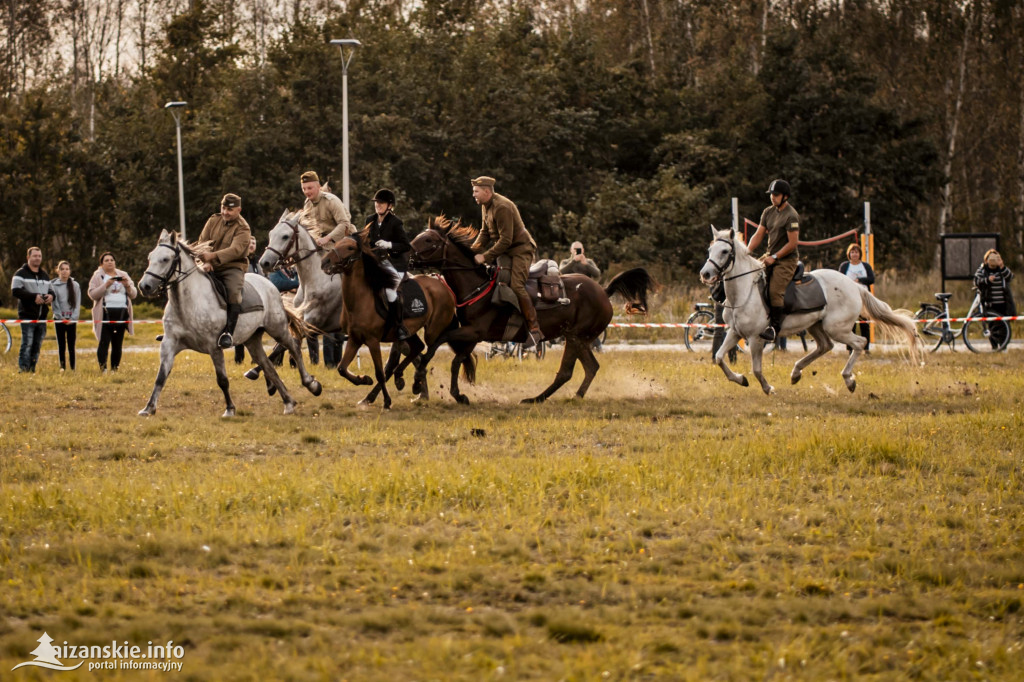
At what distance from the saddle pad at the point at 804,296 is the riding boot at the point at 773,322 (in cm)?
10

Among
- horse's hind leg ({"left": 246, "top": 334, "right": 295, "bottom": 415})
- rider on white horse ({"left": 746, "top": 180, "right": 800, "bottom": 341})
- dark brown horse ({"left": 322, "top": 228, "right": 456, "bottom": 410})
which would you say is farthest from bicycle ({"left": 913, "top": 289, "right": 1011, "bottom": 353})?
horse's hind leg ({"left": 246, "top": 334, "right": 295, "bottom": 415})

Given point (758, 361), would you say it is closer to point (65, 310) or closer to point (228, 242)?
point (228, 242)

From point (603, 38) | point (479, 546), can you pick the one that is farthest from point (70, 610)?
point (603, 38)

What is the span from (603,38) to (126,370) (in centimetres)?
3381

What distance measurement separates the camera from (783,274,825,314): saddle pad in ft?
49.7

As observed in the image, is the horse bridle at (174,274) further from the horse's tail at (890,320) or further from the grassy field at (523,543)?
the horse's tail at (890,320)

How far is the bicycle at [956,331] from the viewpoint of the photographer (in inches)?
909

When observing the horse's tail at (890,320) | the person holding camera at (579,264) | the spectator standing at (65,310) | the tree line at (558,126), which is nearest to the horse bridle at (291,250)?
the spectator standing at (65,310)

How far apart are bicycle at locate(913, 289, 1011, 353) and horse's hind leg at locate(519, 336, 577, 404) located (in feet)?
33.4

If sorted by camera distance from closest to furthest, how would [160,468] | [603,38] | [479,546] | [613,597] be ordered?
[613,597]
[479,546]
[160,468]
[603,38]

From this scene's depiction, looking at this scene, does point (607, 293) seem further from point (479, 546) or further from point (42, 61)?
point (42, 61)

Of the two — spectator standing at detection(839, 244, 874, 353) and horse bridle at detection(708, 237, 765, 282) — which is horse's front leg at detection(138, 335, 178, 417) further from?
spectator standing at detection(839, 244, 874, 353)

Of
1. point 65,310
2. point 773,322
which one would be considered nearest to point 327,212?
point 773,322

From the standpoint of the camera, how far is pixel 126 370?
62.2 feet
